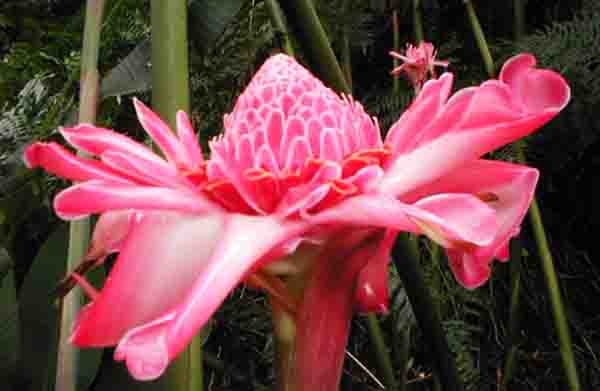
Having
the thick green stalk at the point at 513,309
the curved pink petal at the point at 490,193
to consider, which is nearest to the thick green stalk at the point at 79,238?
the curved pink petal at the point at 490,193

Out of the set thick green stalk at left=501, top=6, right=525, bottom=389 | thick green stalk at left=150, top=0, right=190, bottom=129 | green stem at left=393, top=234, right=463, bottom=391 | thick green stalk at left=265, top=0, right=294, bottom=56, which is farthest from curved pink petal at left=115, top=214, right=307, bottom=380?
thick green stalk at left=501, top=6, right=525, bottom=389

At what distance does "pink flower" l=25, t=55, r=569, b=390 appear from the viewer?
6.3 inches

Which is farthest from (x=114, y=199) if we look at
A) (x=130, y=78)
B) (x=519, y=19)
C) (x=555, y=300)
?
(x=519, y=19)

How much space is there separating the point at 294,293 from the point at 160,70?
0.38 ft

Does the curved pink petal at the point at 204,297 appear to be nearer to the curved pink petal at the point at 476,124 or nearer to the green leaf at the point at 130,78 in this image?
the curved pink petal at the point at 476,124

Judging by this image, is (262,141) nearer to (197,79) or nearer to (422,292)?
(422,292)

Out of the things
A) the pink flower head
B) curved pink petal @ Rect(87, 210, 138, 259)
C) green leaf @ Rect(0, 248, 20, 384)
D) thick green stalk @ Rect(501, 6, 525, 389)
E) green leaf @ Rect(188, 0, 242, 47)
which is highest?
green leaf @ Rect(188, 0, 242, 47)

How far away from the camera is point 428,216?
6.2 inches

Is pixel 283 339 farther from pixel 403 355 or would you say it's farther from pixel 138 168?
pixel 403 355

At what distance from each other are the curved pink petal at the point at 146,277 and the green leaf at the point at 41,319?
0.46ft

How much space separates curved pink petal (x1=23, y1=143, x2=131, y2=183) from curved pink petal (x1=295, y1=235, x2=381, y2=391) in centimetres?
6

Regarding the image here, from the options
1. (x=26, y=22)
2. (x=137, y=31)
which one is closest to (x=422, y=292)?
(x=137, y=31)

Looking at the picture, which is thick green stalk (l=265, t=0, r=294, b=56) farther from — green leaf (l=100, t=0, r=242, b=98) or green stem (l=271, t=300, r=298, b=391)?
green stem (l=271, t=300, r=298, b=391)

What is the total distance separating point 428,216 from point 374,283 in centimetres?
5
